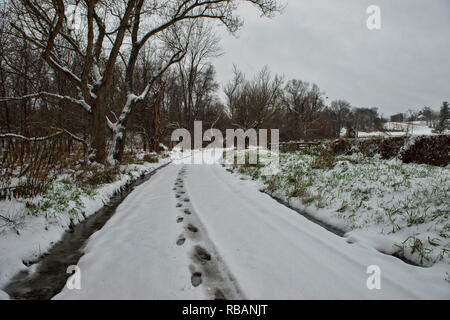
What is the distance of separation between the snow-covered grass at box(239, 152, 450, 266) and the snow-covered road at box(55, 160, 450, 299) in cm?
34

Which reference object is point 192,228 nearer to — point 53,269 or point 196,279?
point 196,279

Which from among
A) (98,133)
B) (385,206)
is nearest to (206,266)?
(385,206)

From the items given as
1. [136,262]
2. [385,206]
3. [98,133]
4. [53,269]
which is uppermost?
[98,133]

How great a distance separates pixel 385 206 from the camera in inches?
139

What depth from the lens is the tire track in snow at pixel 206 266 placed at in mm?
1917

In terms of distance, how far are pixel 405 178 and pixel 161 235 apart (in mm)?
4654

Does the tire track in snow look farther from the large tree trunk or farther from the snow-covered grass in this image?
the large tree trunk

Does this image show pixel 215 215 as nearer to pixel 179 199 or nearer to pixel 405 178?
pixel 179 199

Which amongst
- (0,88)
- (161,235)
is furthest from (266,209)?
(0,88)

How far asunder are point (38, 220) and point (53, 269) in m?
1.22

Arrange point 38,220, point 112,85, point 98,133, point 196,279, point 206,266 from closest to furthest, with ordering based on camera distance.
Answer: point 196,279
point 206,266
point 38,220
point 98,133
point 112,85

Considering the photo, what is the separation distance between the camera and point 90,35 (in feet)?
25.5

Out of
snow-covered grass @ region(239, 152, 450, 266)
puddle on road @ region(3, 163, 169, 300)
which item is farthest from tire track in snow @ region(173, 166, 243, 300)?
snow-covered grass @ region(239, 152, 450, 266)

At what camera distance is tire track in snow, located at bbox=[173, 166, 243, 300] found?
192 cm
